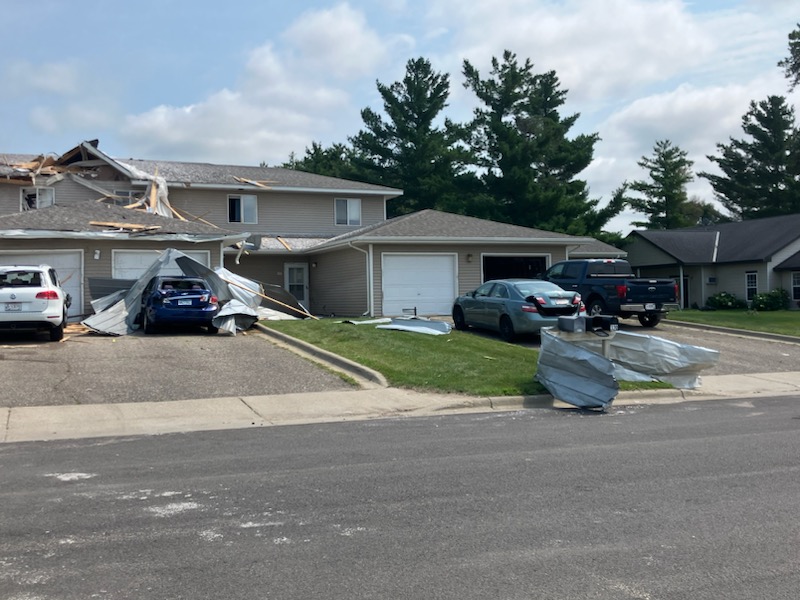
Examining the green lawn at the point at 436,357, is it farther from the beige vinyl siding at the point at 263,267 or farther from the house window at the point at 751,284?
the house window at the point at 751,284

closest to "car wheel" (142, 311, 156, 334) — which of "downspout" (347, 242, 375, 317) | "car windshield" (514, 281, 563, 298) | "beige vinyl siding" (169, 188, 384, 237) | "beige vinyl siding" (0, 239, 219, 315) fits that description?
"beige vinyl siding" (0, 239, 219, 315)

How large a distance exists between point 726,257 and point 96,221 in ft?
99.1

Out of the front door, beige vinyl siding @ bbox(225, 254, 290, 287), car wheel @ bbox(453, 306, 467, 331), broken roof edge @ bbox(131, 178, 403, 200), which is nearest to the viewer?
car wheel @ bbox(453, 306, 467, 331)

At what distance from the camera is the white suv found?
1642 cm

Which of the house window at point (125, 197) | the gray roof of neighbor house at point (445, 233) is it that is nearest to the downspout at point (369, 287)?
the gray roof of neighbor house at point (445, 233)

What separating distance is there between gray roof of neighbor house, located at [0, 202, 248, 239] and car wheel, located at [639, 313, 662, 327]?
486 inches

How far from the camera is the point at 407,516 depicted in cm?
609

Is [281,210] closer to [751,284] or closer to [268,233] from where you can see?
[268,233]

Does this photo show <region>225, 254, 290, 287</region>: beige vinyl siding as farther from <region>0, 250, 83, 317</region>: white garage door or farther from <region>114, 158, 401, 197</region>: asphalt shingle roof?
<region>0, 250, 83, 317</region>: white garage door

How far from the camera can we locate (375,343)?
687 inches

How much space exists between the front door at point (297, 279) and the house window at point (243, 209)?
8.54ft

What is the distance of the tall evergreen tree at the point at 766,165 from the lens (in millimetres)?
56500

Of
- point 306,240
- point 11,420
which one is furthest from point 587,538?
point 306,240

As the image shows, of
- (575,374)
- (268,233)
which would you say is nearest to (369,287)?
(268,233)
